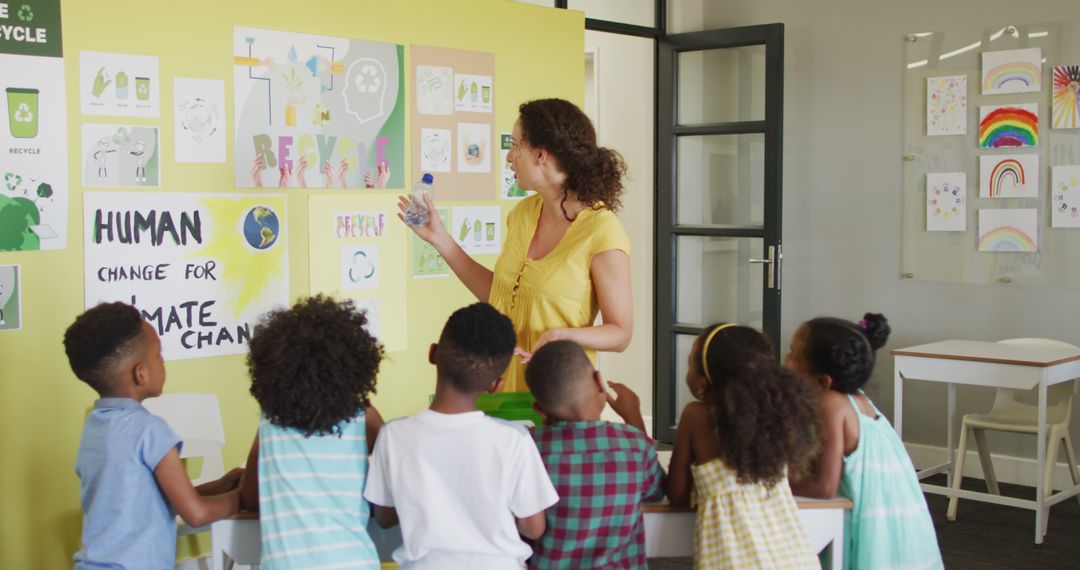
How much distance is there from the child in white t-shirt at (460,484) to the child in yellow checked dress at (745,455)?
13.0 inches

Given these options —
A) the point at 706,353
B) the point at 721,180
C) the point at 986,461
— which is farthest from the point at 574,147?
the point at 721,180

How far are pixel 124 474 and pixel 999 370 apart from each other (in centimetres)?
333

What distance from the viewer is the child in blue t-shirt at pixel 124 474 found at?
6.66ft

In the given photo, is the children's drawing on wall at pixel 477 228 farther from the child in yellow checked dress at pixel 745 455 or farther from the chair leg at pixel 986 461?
the child in yellow checked dress at pixel 745 455

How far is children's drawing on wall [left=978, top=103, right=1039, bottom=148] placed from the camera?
4832mm

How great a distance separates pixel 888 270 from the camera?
530 cm

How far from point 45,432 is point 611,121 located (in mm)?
3699

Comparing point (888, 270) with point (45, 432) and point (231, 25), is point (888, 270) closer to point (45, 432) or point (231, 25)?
point (231, 25)

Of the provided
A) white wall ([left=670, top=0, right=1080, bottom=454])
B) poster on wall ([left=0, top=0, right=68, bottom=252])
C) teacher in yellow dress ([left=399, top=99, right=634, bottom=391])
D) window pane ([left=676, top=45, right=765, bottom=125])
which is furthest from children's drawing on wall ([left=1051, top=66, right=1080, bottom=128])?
poster on wall ([left=0, top=0, right=68, bottom=252])

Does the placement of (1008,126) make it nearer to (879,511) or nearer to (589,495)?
(879,511)

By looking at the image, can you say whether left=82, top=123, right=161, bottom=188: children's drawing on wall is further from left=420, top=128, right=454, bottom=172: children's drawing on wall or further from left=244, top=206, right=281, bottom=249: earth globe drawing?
left=420, top=128, right=454, bottom=172: children's drawing on wall

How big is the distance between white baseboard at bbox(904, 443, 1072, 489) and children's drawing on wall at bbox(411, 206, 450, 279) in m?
2.59

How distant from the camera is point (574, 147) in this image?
2.50 meters

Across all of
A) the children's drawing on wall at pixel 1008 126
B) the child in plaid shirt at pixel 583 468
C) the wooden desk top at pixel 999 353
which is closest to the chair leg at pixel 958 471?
the wooden desk top at pixel 999 353
